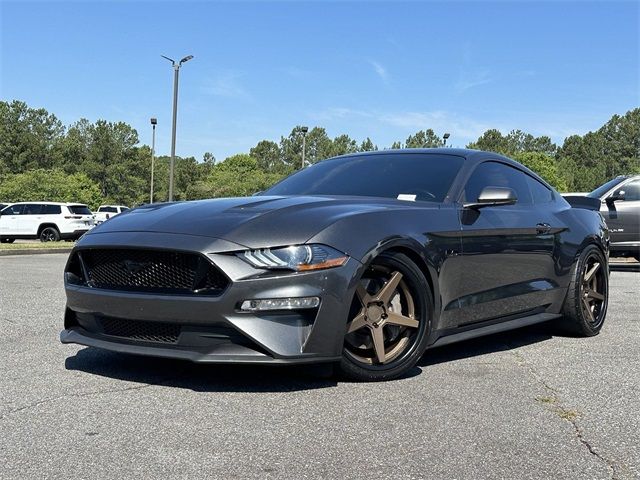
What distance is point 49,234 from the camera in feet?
84.2

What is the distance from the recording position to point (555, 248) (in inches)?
216

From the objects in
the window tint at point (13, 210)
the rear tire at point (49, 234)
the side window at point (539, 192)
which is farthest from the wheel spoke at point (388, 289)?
the window tint at point (13, 210)

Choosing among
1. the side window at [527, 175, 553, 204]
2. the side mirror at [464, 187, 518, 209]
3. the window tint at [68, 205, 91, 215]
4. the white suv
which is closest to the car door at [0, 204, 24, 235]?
the white suv

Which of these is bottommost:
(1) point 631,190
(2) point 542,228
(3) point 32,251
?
(3) point 32,251

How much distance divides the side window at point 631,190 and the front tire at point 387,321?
10.7 meters

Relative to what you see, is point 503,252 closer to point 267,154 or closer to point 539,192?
point 539,192

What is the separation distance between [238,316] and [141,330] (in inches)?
23.4

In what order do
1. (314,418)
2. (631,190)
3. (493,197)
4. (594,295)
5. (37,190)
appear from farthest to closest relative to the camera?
(37,190)
(631,190)
(594,295)
(493,197)
(314,418)

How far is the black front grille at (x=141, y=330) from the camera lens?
3682mm

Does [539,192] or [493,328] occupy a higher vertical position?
[539,192]

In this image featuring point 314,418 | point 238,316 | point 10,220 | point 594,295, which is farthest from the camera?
point 10,220

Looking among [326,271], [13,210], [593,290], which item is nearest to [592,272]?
[593,290]

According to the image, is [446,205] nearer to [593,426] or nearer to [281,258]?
[281,258]

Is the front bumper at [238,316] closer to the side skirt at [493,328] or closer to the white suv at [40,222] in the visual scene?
the side skirt at [493,328]
